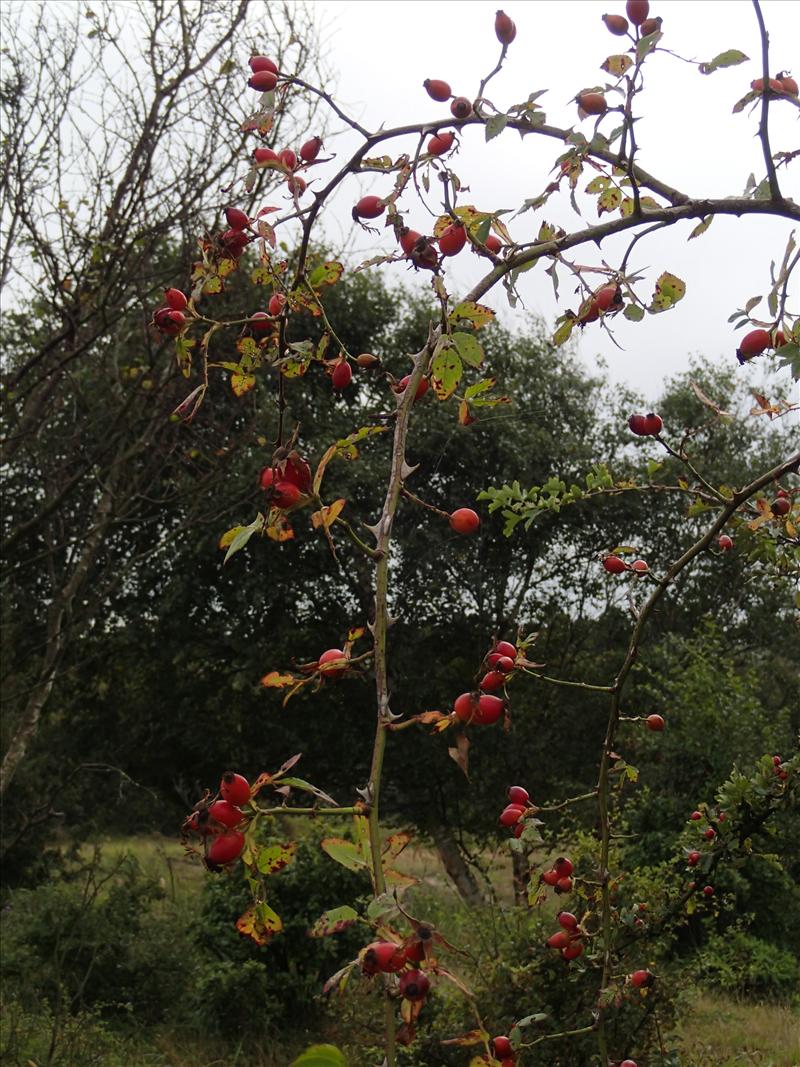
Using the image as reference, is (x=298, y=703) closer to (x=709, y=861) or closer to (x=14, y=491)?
(x=14, y=491)

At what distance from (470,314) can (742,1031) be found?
4579 mm

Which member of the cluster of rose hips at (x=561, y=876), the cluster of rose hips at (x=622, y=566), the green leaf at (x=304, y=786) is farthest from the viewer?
the cluster of rose hips at (x=622, y=566)

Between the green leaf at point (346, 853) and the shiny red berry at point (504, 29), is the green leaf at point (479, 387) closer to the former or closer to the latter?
the shiny red berry at point (504, 29)

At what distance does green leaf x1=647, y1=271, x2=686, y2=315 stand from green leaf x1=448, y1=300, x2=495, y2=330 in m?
0.33

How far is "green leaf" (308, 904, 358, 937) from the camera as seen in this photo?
577 millimetres

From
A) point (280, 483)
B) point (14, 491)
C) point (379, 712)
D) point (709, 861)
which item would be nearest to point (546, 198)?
Result: point (280, 483)

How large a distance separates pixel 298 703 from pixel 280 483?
353 inches

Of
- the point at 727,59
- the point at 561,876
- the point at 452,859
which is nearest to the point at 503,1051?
Answer: the point at 561,876

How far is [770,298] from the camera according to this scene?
1003 millimetres

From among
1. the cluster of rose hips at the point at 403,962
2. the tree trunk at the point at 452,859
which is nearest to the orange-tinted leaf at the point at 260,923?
the cluster of rose hips at the point at 403,962

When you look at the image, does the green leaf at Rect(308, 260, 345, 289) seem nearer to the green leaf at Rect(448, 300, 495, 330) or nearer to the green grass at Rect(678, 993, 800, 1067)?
the green leaf at Rect(448, 300, 495, 330)

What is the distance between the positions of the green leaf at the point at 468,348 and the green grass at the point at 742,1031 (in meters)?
3.58

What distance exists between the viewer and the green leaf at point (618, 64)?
98 cm

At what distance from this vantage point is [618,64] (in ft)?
3.24
